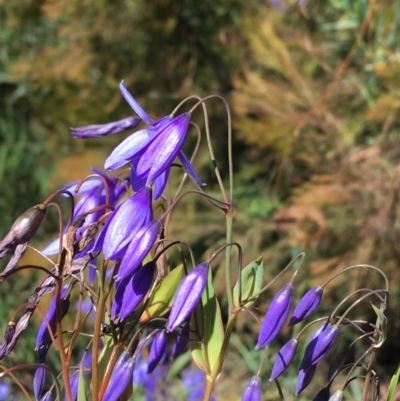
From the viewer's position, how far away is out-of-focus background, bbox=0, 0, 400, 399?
6.09 ft

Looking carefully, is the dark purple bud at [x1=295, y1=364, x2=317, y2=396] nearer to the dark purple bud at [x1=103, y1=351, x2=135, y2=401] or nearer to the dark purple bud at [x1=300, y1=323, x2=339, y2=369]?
the dark purple bud at [x1=300, y1=323, x2=339, y2=369]

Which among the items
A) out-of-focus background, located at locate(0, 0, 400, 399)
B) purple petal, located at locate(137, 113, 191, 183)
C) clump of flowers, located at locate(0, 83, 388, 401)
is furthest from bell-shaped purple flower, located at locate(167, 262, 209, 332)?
out-of-focus background, located at locate(0, 0, 400, 399)

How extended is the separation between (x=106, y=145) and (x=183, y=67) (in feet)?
1.61

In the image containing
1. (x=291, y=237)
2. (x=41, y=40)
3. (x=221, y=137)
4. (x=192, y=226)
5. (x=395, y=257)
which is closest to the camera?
(x=395, y=257)

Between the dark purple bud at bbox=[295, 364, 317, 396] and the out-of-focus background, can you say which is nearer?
the dark purple bud at bbox=[295, 364, 317, 396]

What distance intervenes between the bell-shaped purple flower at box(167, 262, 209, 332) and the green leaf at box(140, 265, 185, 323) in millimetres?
113

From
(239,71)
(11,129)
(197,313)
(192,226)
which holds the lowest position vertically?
(192,226)

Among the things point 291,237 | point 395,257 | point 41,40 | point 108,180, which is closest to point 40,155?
point 41,40

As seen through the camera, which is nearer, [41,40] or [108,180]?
[108,180]

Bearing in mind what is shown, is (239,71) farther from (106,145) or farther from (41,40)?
(41,40)

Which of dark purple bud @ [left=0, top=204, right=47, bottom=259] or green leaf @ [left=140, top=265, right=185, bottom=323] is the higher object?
dark purple bud @ [left=0, top=204, right=47, bottom=259]

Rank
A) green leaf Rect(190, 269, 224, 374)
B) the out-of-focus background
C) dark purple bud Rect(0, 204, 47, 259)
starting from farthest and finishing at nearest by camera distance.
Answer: the out-of-focus background → green leaf Rect(190, 269, 224, 374) → dark purple bud Rect(0, 204, 47, 259)

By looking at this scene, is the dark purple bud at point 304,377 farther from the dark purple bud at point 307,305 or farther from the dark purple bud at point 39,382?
the dark purple bud at point 39,382

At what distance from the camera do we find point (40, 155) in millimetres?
3213
